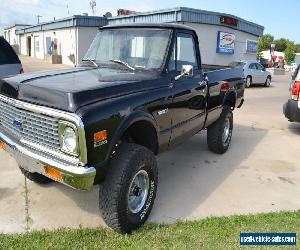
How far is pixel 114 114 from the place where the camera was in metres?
3.59

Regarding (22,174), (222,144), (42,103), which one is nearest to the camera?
(42,103)

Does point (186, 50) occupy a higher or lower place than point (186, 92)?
higher

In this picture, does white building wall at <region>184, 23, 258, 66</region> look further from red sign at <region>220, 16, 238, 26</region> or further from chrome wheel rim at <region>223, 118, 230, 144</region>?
chrome wheel rim at <region>223, 118, 230, 144</region>

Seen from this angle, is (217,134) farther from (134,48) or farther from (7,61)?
(7,61)

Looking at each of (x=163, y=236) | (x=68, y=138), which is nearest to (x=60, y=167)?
(x=68, y=138)

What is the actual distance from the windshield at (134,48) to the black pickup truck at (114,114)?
0.5 inches

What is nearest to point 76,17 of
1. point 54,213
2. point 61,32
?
point 61,32

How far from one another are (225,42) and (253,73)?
4.51m

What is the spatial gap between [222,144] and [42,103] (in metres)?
4.09

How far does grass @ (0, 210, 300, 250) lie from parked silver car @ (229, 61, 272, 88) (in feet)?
54.9

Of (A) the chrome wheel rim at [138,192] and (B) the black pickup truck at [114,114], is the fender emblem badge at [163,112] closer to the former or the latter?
(B) the black pickup truck at [114,114]

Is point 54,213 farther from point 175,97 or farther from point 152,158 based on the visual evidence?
point 175,97

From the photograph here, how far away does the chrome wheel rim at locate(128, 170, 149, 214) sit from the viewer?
4.06 meters

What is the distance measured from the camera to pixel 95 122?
132 inches
